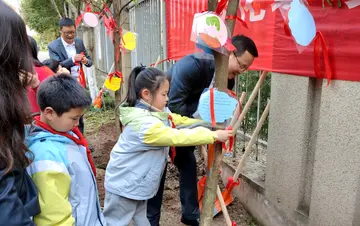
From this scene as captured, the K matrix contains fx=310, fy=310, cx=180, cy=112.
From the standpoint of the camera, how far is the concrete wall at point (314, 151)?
1.70 metres

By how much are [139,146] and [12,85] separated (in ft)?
3.41

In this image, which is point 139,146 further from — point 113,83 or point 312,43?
point 113,83

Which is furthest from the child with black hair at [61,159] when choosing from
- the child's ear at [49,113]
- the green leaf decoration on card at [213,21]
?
the green leaf decoration on card at [213,21]

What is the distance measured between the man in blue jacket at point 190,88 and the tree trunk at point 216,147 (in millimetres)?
560

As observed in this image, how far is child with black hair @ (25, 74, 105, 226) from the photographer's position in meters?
1.10

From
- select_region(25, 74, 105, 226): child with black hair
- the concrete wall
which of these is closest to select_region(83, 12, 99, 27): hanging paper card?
the concrete wall

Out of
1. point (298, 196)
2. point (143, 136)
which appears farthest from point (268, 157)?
point (143, 136)

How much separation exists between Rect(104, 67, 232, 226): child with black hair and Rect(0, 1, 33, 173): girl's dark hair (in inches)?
33.8

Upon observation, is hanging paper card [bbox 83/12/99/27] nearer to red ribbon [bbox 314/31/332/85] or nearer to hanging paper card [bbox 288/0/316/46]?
red ribbon [bbox 314/31/332/85]

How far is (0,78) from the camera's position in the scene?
818mm

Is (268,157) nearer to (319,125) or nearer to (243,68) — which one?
(319,125)

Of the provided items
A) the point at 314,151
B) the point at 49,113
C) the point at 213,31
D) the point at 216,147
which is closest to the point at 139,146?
the point at 216,147

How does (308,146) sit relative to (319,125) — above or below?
below

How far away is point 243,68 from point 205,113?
0.72m
